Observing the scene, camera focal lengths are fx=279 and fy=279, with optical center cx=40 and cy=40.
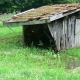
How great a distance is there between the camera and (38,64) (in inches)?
399

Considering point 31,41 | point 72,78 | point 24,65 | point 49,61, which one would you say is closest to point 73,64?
point 49,61

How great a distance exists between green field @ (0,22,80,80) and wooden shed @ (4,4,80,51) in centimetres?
58

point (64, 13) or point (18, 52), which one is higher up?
point (64, 13)

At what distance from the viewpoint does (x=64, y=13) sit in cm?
1287

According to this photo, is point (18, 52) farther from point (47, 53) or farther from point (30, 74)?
point (30, 74)

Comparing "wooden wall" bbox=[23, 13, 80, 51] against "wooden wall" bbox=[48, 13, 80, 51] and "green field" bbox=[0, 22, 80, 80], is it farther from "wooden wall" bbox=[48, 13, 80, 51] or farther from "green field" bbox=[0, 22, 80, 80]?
"green field" bbox=[0, 22, 80, 80]

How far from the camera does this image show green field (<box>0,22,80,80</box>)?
26.0 feet

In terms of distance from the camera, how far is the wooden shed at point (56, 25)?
12309 millimetres

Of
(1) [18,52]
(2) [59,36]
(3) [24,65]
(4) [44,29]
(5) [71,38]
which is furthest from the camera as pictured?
(4) [44,29]

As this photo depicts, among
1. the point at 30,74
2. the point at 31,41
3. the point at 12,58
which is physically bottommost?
the point at 31,41

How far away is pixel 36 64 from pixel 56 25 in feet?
11.4

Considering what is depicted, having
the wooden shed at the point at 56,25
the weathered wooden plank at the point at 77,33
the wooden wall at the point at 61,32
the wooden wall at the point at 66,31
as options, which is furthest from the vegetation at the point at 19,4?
the wooden wall at the point at 66,31

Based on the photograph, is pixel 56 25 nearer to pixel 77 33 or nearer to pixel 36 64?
pixel 77 33

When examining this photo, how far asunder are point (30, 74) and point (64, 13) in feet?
18.0
